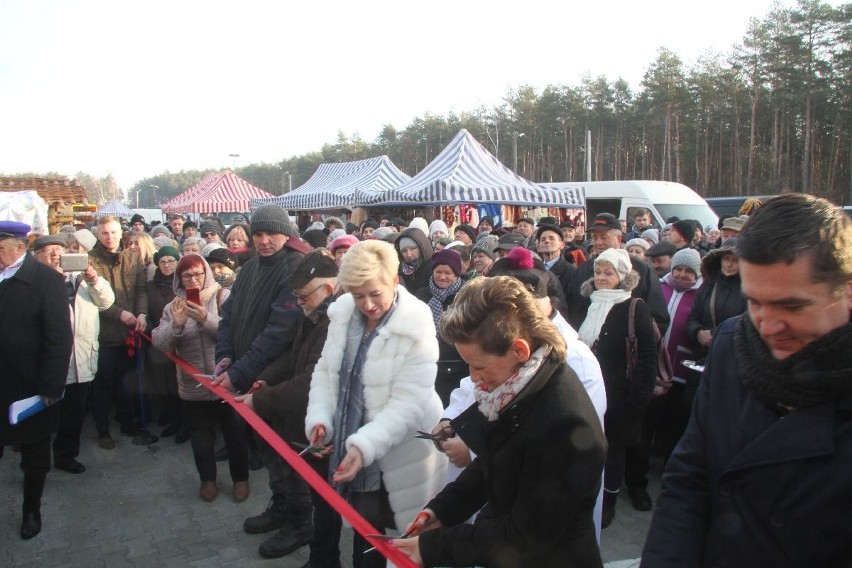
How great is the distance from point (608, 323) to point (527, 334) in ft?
7.73

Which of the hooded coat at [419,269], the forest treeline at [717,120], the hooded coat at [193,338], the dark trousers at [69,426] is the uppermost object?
the forest treeline at [717,120]

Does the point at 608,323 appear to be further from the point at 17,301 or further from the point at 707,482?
the point at 17,301

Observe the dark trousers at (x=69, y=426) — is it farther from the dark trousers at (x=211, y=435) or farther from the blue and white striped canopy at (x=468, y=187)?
the blue and white striped canopy at (x=468, y=187)

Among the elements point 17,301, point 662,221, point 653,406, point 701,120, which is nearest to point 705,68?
point 701,120

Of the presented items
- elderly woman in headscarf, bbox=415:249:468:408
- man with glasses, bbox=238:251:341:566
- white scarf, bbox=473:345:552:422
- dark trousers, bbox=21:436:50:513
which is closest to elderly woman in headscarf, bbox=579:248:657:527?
elderly woman in headscarf, bbox=415:249:468:408

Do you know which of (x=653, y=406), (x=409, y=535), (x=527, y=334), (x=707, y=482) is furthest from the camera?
(x=653, y=406)

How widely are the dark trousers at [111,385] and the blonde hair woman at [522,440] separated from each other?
476cm

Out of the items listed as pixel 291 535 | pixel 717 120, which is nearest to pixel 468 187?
pixel 291 535

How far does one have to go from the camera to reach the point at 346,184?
22828 mm

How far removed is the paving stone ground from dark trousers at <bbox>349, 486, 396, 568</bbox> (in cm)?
69

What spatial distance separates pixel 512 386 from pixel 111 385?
5.24 metres

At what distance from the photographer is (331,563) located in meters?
3.41

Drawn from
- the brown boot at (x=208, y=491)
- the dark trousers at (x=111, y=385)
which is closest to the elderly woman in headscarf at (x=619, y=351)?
the brown boot at (x=208, y=491)

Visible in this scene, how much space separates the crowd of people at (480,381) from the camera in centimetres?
134
